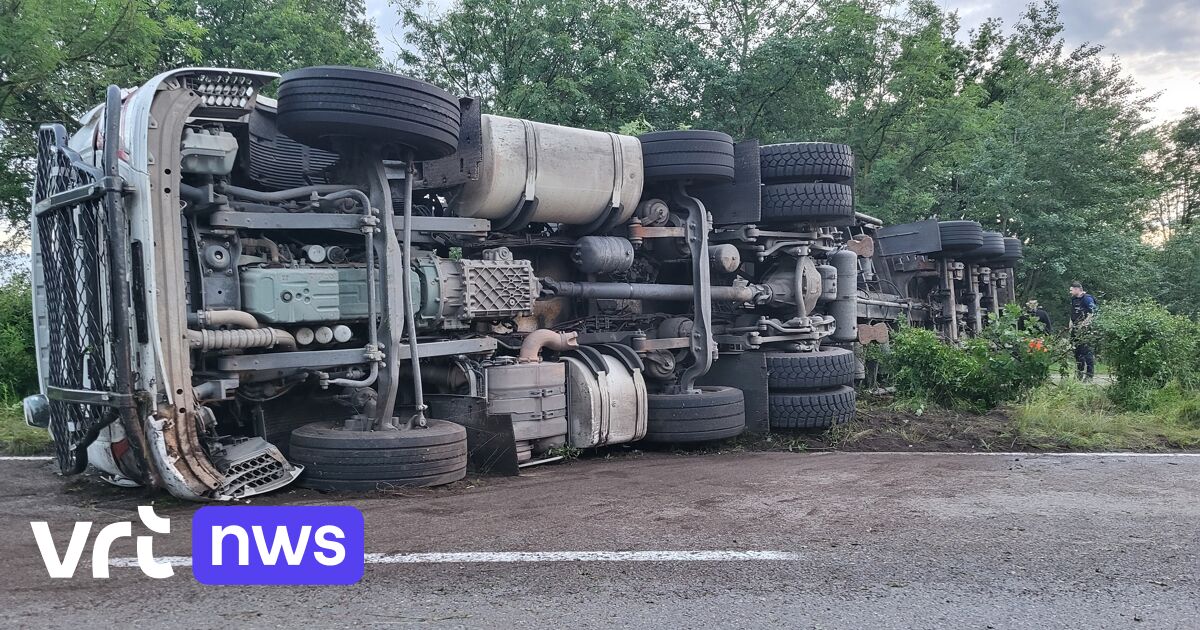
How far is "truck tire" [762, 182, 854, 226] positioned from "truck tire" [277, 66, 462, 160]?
150 inches

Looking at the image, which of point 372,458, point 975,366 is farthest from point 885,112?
point 372,458

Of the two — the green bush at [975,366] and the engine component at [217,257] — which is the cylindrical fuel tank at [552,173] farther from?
the green bush at [975,366]

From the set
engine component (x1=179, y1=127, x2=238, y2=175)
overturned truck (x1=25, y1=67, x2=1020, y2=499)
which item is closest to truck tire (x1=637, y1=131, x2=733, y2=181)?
overturned truck (x1=25, y1=67, x2=1020, y2=499)

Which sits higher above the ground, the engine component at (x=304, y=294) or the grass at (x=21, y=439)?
the engine component at (x=304, y=294)

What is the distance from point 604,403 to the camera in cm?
694

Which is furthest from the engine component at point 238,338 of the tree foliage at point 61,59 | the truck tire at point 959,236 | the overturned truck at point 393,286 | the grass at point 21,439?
the truck tire at point 959,236

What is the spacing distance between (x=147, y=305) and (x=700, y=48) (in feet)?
55.8

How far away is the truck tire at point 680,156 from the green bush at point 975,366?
328cm

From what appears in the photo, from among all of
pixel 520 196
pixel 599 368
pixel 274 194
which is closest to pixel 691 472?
pixel 599 368

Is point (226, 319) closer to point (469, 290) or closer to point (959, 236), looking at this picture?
point (469, 290)

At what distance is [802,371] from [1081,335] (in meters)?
3.70

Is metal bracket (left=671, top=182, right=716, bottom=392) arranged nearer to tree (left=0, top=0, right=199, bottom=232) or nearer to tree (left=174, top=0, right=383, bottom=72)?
tree (left=0, top=0, right=199, bottom=232)

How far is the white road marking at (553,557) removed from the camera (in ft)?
12.8

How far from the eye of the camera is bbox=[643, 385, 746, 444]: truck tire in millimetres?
7340
